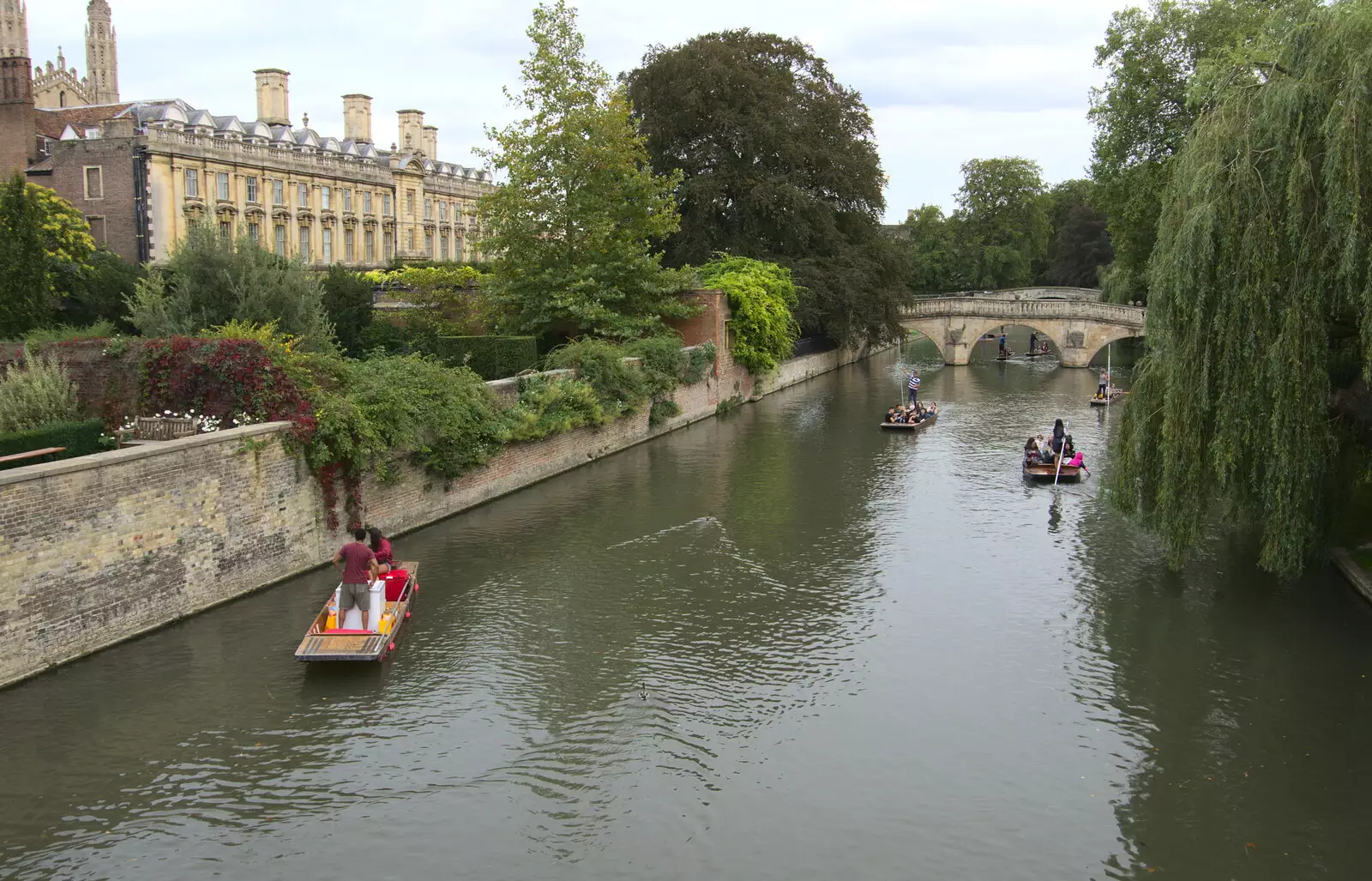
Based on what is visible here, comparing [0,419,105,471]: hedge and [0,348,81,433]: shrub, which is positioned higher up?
[0,348,81,433]: shrub

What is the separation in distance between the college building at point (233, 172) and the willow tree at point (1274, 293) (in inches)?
733

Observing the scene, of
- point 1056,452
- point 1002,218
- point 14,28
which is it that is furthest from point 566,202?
point 1002,218

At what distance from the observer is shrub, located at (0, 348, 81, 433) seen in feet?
49.1

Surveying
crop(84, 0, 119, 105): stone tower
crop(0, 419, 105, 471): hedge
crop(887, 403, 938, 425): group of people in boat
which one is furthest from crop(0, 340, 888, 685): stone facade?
crop(84, 0, 119, 105): stone tower

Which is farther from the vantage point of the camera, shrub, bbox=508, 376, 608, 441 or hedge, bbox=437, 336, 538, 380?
hedge, bbox=437, 336, 538, 380

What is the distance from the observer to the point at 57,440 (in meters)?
13.9

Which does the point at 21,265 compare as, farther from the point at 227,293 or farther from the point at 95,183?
the point at 95,183

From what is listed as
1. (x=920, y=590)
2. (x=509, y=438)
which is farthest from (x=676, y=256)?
(x=920, y=590)

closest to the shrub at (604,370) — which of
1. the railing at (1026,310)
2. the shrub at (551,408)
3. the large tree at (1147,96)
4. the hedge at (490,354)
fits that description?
the shrub at (551,408)

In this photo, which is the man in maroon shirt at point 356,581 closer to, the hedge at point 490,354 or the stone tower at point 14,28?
the hedge at point 490,354

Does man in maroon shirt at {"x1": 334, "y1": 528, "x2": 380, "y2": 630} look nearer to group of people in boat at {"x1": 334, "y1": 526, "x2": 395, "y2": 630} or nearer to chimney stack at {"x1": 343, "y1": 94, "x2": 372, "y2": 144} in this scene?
group of people in boat at {"x1": 334, "y1": 526, "x2": 395, "y2": 630}

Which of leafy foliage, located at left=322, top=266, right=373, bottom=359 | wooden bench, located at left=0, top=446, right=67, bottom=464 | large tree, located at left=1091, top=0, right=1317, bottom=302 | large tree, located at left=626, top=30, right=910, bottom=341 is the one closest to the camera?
wooden bench, located at left=0, top=446, right=67, bottom=464

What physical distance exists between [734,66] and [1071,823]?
112 ft

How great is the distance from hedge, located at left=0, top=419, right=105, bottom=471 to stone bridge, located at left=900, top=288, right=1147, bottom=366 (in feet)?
128
